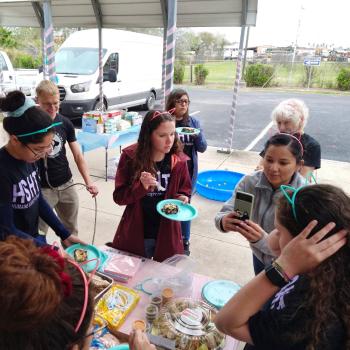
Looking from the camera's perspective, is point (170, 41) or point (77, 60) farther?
point (77, 60)

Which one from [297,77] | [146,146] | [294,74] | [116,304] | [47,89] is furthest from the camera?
[294,74]

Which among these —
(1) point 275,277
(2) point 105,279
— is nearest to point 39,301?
(1) point 275,277

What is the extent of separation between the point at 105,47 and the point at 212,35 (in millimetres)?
36393

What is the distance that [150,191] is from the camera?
2.42 meters

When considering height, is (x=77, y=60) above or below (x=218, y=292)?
above

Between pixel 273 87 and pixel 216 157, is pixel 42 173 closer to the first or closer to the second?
pixel 216 157

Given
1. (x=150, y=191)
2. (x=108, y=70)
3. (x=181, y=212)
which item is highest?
(x=108, y=70)

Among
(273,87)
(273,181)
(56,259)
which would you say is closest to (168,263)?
(273,181)

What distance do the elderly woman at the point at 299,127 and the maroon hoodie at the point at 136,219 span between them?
1.13m

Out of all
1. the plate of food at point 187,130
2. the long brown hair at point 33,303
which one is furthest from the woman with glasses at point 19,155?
the plate of food at point 187,130

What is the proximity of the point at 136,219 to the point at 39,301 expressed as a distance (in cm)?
158

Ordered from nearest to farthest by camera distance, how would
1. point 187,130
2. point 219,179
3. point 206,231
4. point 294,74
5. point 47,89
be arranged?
point 47,89
point 187,130
point 206,231
point 219,179
point 294,74

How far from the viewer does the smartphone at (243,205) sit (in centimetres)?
178

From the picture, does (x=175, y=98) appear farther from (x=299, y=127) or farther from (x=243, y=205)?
(x=243, y=205)
